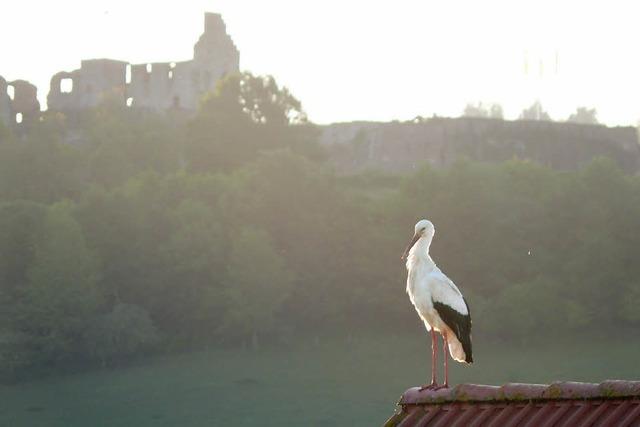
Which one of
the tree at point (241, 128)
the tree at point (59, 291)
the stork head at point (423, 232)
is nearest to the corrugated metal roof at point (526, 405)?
the stork head at point (423, 232)

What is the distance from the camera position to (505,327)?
168 ft

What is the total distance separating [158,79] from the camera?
79.1 m

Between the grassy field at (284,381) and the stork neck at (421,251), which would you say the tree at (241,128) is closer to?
the grassy field at (284,381)

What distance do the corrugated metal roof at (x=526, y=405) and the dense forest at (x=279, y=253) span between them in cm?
3641

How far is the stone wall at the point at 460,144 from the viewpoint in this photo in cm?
7475

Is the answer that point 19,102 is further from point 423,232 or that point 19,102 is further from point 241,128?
point 423,232

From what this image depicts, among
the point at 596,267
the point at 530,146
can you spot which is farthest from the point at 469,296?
the point at 530,146

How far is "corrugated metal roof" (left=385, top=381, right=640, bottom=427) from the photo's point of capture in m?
8.34

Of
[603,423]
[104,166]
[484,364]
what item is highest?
[104,166]

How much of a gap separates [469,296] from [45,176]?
61.9 feet

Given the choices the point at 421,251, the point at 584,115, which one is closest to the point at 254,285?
the point at 421,251

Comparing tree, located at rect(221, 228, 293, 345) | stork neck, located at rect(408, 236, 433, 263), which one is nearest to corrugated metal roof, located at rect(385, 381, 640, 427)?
stork neck, located at rect(408, 236, 433, 263)

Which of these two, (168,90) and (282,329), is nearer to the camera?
(282,329)

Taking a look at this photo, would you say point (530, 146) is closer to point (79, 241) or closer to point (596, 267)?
point (596, 267)
